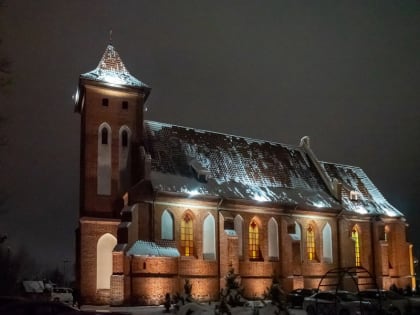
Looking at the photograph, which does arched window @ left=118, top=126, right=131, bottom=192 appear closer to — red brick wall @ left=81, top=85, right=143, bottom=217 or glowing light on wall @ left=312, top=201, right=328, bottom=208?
red brick wall @ left=81, top=85, right=143, bottom=217

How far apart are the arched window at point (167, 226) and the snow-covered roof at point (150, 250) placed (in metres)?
1.16

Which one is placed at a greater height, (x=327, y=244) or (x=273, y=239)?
(x=273, y=239)

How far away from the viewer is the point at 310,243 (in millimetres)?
46188

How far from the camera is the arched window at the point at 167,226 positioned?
3803 cm

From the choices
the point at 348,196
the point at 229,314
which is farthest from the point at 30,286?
the point at 229,314

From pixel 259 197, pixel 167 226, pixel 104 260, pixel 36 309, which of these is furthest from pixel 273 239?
pixel 36 309

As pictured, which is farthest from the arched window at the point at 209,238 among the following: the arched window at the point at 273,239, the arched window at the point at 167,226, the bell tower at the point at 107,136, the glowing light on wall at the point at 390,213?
the glowing light on wall at the point at 390,213

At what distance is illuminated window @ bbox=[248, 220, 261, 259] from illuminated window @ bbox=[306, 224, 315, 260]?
5236mm

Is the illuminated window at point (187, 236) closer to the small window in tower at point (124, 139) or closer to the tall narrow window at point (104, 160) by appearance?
the tall narrow window at point (104, 160)

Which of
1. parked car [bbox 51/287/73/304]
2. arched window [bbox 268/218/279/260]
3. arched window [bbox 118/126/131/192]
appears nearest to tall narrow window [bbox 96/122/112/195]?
arched window [bbox 118/126/131/192]

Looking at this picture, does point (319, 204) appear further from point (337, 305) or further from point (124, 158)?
point (337, 305)

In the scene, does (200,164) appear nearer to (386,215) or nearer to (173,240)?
(173,240)

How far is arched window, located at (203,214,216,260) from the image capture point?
39688 millimetres

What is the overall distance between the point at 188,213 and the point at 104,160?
6.90m
